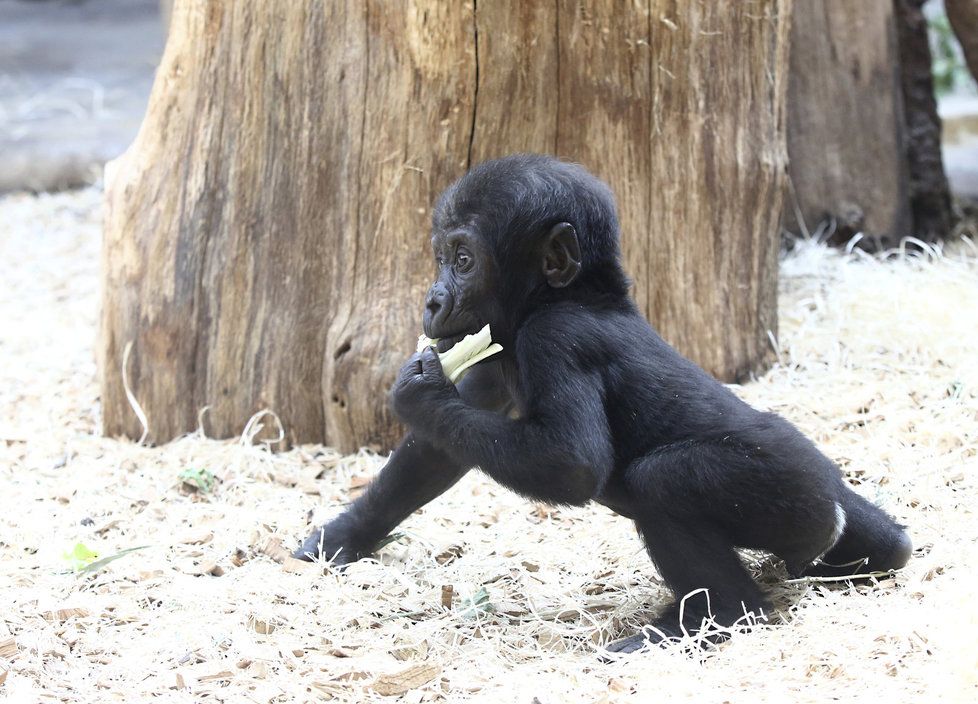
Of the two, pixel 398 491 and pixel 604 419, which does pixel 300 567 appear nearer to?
pixel 398 491

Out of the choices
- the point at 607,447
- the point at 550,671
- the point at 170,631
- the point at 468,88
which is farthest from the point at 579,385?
the point at 468,88

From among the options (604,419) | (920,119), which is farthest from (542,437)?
(920,119)

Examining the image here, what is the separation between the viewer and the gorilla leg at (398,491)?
327 centimetres

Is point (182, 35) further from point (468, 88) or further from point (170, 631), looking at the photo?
point (170, 631)

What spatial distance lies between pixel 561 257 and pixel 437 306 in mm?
354

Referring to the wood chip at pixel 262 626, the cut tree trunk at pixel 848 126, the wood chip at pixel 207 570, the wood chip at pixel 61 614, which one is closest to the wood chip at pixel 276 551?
the wood chip at pixel 207 570

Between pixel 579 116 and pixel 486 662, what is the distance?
2.05m

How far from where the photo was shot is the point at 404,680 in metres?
2.59

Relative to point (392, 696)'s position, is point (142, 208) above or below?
above

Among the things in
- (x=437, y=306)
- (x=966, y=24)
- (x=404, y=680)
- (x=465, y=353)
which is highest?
(x=966, y=24)

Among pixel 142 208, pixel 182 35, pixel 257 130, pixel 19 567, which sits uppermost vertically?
pixel 182 35

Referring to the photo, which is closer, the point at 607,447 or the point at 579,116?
the point at 607,447

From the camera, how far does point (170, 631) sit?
2881 millimetres

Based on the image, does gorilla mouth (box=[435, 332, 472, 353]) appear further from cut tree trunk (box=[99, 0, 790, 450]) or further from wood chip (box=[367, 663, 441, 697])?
cut tree trunk (box=[99, 0, 790, 450])
